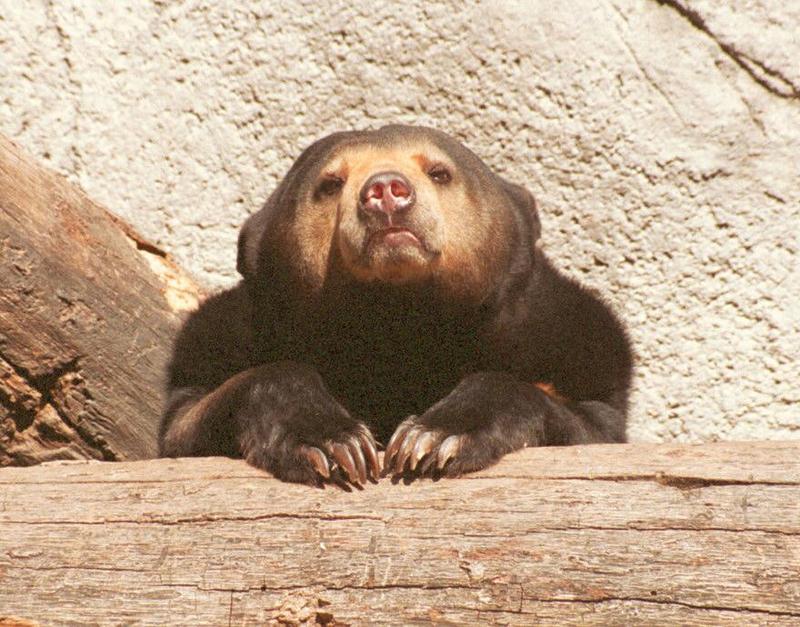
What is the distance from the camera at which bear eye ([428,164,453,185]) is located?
13.9 ft

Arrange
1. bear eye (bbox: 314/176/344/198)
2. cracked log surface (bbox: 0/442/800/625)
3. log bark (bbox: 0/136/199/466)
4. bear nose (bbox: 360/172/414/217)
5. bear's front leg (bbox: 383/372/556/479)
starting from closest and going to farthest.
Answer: cracked log surface (bbox: 0/442/800/625) < bear's front leg (bbox: 383/372/556/479) < bear nose (bbox: 360/172/414/217) < log bark (bbox: 0/136/199/466) < bear eye (bbox: 314/176/344/198)

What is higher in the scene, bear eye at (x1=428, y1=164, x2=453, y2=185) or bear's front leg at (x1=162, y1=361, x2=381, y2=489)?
bear eye at (x1=428, y1=164, x2=453, y2=185)

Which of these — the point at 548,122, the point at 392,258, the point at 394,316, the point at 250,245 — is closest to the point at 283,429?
the point at 392,258

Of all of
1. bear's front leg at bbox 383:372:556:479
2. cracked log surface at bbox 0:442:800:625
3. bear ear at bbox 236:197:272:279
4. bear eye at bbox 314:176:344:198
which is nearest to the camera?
cracked log surface at bbox 0:442:800:625

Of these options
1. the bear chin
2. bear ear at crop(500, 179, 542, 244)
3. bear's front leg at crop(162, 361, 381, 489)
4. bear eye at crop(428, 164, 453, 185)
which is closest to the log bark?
bear's front leg at crop(162, 361, 381, 489)

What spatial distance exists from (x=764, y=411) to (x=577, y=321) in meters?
A: 1.14

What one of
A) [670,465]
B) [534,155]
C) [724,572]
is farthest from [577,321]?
[724,572]

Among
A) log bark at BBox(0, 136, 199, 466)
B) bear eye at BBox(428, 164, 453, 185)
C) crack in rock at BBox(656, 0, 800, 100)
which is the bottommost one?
log bark at BBox(0, 136, 199, 466)

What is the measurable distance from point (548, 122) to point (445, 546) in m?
2.69

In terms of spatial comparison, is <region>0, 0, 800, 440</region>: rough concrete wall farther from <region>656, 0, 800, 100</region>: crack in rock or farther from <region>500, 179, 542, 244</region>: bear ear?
<region>500, 179, 542, 244</region>: bear ear

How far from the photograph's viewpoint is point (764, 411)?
5.05 m

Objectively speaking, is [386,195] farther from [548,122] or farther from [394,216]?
[548,122]

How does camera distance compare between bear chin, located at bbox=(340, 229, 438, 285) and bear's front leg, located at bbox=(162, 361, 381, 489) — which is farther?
bear chin, located at bbox=(340, 229, 438, 285)

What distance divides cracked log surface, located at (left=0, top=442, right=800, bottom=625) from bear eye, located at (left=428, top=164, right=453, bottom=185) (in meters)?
1.44
